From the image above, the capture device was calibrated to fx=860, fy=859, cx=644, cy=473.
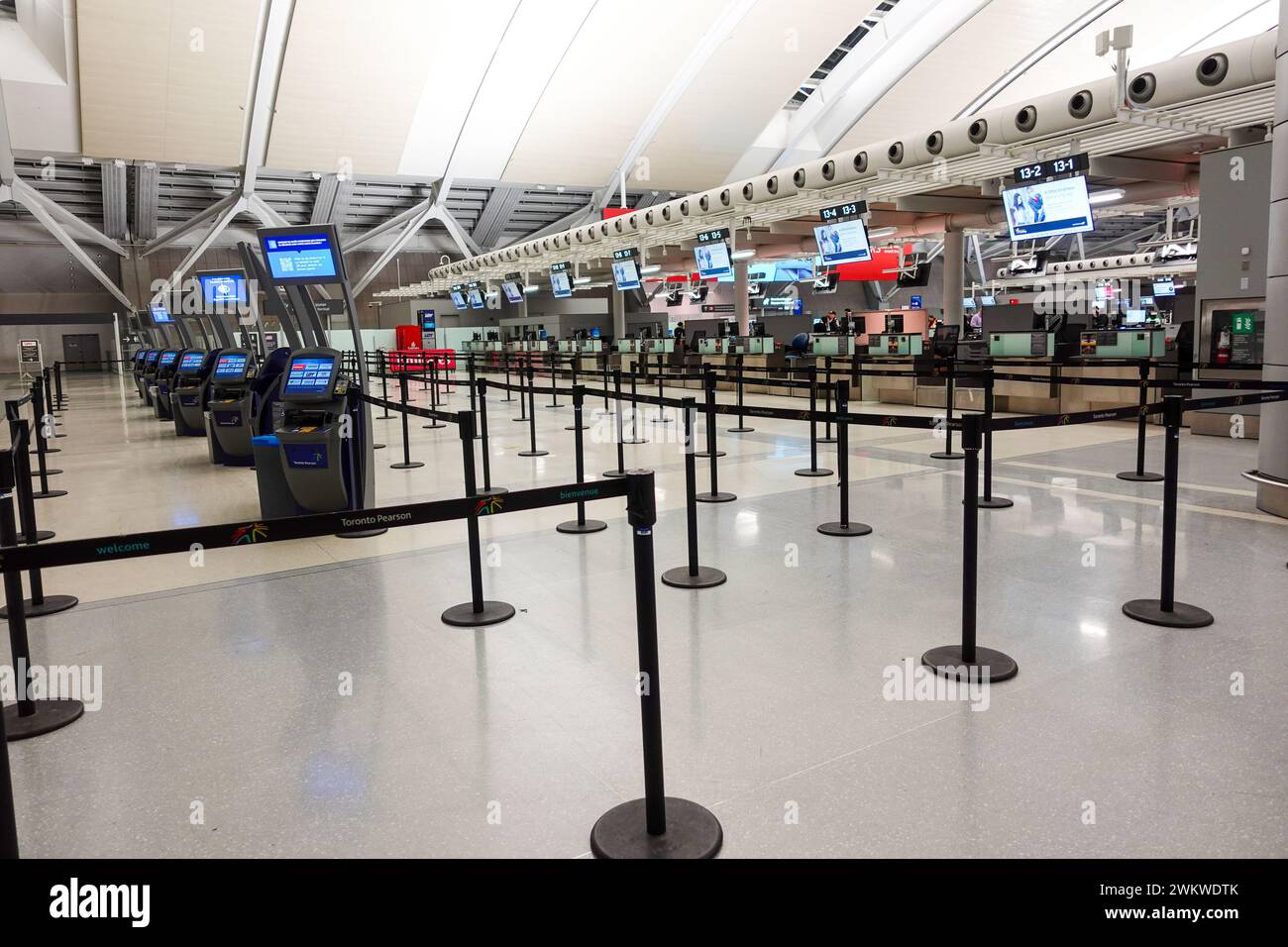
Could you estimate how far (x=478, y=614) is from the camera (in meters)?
4.30

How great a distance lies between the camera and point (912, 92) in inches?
1314

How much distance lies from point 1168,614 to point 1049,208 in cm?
950

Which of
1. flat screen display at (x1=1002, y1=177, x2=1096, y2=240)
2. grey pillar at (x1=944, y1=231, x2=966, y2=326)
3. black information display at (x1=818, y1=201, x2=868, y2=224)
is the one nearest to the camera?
flat screen display at (x1=1002, y1=177, x2=1096, y2=240)

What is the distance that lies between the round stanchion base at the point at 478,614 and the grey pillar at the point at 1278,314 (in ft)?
17.1

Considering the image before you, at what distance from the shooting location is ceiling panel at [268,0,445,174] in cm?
2597

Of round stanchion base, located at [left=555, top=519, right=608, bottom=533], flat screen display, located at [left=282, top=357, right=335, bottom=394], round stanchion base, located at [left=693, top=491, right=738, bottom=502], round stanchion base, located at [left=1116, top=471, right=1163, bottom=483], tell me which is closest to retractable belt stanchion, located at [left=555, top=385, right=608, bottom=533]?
round stanchion base, located at [left=555, top=519, right=608, bottom=533]

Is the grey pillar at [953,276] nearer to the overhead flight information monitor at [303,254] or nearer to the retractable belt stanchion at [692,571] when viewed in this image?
the overhead flight information monitor at [303,254]

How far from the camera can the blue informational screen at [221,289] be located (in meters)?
14.4

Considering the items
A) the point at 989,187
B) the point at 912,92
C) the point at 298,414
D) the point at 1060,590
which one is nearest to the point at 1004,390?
the point at 989,187

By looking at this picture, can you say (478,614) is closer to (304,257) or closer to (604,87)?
(304,257)

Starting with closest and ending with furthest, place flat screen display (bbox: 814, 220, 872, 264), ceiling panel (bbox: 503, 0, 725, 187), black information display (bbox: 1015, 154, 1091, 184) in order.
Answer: black information display (bbox: 1015, 154, 1091, 184) < flat screen display (bbox: 814, 220, 872, 264) < ceiling panel (bbox: 503, 0, 725, 187)

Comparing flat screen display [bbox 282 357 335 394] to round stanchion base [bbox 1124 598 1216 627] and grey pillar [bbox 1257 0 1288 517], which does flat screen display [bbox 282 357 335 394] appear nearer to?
round stanchion base [bbox 1124 598 1216 627]

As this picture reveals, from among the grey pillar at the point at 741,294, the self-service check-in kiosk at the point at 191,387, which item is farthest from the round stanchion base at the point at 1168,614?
the grey pillar at the point at 741,294

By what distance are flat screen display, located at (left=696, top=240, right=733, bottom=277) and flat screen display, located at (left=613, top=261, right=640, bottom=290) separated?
3289 millimetres
